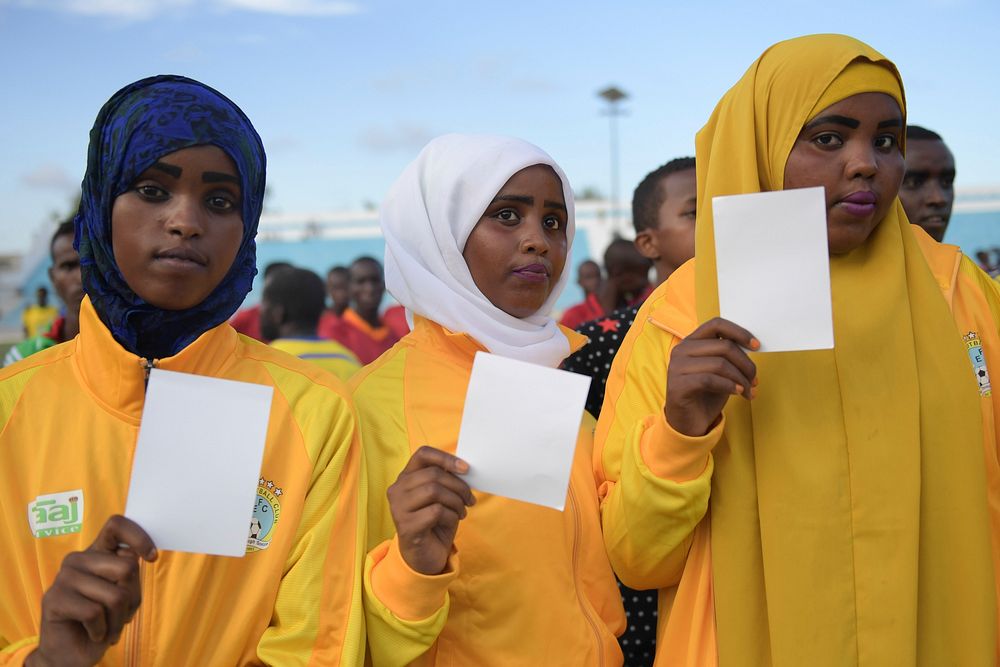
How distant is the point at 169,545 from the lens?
138cm

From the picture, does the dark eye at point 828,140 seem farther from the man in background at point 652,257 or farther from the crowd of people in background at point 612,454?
the man in background at point 652,257

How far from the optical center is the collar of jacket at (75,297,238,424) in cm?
160

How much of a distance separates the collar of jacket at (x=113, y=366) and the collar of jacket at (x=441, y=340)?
0.61m

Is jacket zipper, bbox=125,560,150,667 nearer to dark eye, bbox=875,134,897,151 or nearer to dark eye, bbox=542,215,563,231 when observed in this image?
dark eye, bbox=542,215,563,231

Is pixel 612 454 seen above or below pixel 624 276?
below

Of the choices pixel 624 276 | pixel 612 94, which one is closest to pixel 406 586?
pixel 624 276

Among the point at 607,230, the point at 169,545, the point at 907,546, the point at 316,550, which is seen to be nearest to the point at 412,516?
the point at 316,550

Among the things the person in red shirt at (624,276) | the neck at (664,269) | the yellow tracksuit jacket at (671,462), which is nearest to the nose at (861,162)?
the yellow tracksuit jacket at (671,462)

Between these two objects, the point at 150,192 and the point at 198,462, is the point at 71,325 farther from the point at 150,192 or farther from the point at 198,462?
the point at 198,462

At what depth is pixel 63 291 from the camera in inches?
145

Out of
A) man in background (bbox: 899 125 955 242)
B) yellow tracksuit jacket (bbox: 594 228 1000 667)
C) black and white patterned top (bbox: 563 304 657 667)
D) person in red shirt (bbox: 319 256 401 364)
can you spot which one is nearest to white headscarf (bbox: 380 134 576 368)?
yellow tracksuit jacket (bbox: 594 228 1000 667)

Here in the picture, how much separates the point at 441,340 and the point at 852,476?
0.97 metres

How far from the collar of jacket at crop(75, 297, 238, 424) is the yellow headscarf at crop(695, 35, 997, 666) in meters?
1.06

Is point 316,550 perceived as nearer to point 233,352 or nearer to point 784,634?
point 233,352
